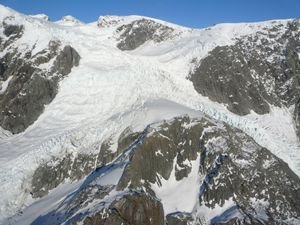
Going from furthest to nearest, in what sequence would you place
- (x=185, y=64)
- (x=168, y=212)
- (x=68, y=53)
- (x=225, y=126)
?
(x=185, y=64) → (x=68, y=53) → (x=225, y=126) → (x=168, y=212)

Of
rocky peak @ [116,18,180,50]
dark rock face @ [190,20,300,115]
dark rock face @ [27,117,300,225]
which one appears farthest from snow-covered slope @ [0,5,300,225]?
rocky peak @ [116,18,180,50]

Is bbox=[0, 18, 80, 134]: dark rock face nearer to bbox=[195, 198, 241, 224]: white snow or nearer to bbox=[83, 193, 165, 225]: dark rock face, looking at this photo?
bbox=[83, 193, 165, 225]: dark rock face

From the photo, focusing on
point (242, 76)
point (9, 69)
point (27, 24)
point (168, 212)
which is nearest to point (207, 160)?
point (168, 212)

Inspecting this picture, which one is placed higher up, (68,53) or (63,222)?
(68,53)

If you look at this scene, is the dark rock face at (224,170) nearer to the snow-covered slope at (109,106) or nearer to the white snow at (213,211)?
the white snow at (213,211)

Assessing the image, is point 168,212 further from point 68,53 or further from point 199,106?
point 68,53

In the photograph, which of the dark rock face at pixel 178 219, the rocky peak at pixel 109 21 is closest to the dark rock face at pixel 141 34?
the rocky peak at pixel 109 21

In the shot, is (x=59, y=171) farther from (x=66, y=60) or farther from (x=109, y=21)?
(x=109, y=21)
